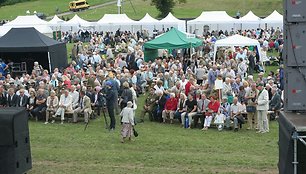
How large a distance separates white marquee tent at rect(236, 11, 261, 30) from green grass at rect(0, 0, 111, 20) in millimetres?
40460

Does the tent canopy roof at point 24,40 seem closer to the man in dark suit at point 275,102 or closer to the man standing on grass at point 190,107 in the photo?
the man standing on grass at point 190,107

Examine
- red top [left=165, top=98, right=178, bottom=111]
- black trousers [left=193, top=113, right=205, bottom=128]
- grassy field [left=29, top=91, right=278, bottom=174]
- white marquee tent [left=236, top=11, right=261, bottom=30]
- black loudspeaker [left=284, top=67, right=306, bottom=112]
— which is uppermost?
white marquee tent [left=236, top=11, right=261, bottom=30]

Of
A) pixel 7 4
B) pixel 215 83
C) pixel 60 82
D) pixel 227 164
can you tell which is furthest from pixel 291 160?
pixel 7 4

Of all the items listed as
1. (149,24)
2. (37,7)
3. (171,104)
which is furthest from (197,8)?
(171,104)

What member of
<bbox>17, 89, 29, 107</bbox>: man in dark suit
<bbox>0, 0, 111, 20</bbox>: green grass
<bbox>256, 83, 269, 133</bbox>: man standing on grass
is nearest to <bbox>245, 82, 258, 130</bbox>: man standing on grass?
<bbox>256, 83, 269, 133</bbox>: man standing on grass

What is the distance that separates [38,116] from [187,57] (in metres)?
11.9

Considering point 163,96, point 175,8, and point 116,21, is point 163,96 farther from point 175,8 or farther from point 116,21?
point 175,8

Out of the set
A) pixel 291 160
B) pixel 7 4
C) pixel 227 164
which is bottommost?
pixel 227 164

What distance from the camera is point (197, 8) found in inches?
3216

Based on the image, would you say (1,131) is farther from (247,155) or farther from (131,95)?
(131,95)

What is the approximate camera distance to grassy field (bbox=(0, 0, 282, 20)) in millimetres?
75500

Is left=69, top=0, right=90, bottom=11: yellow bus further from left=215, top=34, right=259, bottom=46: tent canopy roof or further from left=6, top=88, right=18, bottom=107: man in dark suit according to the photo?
left=6, top=88, right=18, bottom=107: man in dark suit

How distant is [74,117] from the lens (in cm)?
Answer: 2036

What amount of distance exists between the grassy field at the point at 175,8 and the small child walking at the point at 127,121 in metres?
56.7
